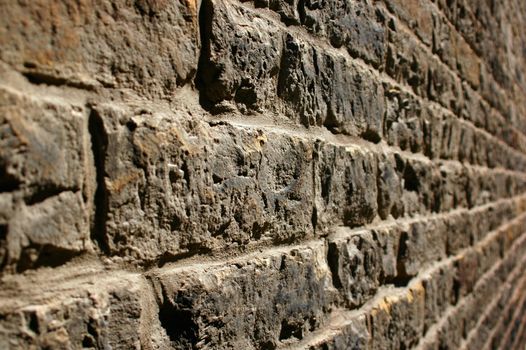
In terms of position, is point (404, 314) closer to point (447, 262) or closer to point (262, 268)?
point (447, 262)

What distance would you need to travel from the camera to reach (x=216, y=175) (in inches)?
40.4

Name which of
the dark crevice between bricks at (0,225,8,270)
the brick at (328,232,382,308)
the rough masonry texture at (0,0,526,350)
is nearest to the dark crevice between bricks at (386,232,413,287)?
the rough masonry texture at (0,0,526,350)

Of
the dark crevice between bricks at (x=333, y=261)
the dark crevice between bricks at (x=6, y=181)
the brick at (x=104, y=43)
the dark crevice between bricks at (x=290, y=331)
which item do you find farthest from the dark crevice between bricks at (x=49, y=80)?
the dark crevice between bricks at (x=333, y=261)

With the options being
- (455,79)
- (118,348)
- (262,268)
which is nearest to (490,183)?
(455,79)

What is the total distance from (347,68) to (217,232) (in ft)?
2.39

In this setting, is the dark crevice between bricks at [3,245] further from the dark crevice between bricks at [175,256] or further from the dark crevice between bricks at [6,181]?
the dark crevice between bricks at [175,256]

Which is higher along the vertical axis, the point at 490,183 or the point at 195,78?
the point at 195,78

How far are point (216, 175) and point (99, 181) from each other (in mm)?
271

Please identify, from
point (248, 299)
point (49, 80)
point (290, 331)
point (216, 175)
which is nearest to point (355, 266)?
point (290, 331)

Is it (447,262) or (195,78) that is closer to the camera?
(195,78)

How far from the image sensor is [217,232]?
1.04 m

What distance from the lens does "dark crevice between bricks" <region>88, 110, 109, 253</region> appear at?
800mm

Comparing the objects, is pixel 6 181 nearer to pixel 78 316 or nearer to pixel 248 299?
pixel 78 316

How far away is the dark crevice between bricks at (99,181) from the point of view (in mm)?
800
